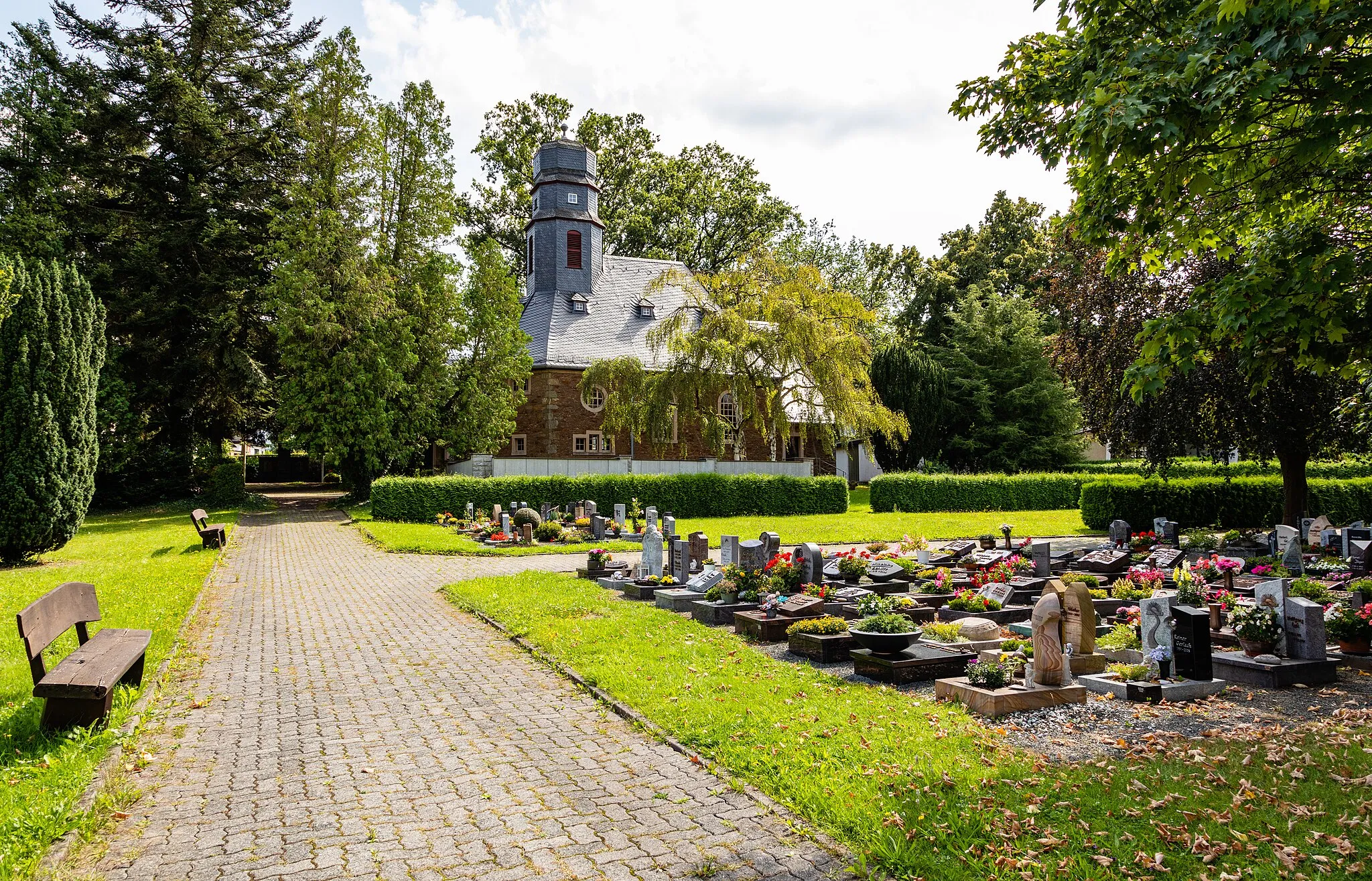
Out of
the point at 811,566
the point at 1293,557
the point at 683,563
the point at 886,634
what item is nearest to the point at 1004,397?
the point at 1293,557

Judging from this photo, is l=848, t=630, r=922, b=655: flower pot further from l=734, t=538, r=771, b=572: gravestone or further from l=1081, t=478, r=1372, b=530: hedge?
l=1081, t=478, r=1372, b=530: hedge

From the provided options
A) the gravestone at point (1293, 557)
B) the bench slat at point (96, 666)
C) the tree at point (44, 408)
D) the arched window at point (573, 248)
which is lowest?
the gravestone at point (1293, 557)

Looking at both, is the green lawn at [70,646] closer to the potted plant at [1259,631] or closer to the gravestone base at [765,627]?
the gravestone base at [765,627]

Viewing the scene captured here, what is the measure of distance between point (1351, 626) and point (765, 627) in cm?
578

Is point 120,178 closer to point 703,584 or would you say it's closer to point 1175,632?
point 703,584

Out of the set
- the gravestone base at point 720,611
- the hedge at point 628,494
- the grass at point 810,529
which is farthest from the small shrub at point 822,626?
the hedge at point 628,494

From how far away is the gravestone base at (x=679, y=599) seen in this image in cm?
1143

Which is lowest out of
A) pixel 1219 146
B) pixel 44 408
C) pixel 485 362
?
pixel 44 408

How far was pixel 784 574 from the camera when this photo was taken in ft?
36.1

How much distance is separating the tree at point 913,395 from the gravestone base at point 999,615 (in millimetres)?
27184

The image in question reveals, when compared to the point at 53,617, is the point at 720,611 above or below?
below

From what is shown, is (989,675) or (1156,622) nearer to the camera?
(989,675)

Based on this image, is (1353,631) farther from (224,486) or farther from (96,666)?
(224,486)

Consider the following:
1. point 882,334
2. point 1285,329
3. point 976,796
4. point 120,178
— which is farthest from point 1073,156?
→ point 882,334
